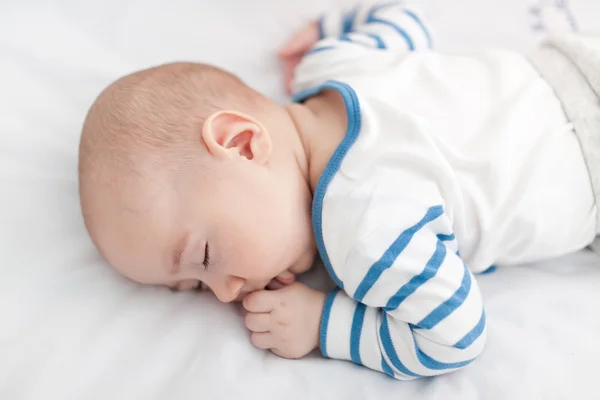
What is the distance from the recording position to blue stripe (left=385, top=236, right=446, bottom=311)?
2.73ft

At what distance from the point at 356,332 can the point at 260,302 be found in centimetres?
16

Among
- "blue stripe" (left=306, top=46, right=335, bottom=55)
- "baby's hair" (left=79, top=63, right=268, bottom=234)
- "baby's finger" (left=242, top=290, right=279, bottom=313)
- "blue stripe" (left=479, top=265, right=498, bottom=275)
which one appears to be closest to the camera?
"baby's hair" (left=79, top=63, right=268, bottom=234)

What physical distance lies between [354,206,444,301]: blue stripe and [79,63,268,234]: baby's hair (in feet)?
0.98

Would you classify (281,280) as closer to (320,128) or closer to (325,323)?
(325,323)

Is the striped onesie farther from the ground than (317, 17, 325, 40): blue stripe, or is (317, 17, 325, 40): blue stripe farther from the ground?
(317, 17, 325, 40): blue stripe

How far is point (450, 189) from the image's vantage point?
0.91 m

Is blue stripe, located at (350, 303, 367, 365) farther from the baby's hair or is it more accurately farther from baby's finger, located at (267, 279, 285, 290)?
the baby's hair

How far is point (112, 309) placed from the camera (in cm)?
90

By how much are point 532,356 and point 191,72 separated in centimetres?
67

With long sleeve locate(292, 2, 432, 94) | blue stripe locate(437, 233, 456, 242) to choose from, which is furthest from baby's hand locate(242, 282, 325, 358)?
long sleeve locate(292, 2, 432, 94)

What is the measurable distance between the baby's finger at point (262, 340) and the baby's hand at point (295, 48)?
1.89ft

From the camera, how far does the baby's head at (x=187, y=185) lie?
80cm

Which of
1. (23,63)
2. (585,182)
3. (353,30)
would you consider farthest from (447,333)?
(23,63)

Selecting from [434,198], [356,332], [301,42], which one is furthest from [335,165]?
[301,42]
